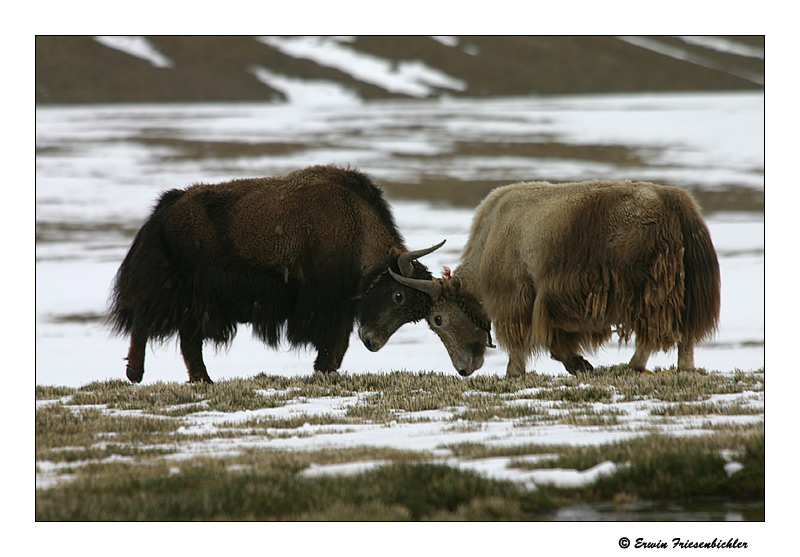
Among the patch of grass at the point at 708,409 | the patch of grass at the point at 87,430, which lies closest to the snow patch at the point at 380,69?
the patch of grass at the point at 87,430

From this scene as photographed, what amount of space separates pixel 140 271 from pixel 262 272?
3.50 feet

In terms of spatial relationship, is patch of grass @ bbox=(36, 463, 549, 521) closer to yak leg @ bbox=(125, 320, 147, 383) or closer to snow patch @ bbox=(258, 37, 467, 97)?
yak leg @ bbox=(125, 320, 147, 383)

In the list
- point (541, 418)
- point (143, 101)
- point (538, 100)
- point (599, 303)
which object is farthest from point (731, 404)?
point (538, 100)

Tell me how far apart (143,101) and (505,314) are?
49.2 metres

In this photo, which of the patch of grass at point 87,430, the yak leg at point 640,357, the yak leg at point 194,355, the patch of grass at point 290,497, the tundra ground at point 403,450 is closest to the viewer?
the patch of grass at point 290,497

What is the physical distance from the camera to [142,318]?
8617 millimetres

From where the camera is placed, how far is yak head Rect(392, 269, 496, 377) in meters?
9.16

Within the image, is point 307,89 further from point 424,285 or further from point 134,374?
point 134,374

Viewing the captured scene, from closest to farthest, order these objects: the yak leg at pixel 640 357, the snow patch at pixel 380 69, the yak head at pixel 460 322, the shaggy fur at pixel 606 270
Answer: the shaggy fur at pixel 606 270 → the yak leg at pixel 640 357 → the yak head at pixel 460 322 → the snow patch at pixel 380 69

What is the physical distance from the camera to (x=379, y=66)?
64.5 m

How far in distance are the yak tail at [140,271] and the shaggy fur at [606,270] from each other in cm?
296

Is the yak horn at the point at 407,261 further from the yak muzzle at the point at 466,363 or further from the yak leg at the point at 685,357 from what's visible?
the yak leg at the point at 685,357

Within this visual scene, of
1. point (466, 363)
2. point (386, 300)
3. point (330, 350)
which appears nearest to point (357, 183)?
point (386, 300)

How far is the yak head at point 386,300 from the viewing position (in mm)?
8969
